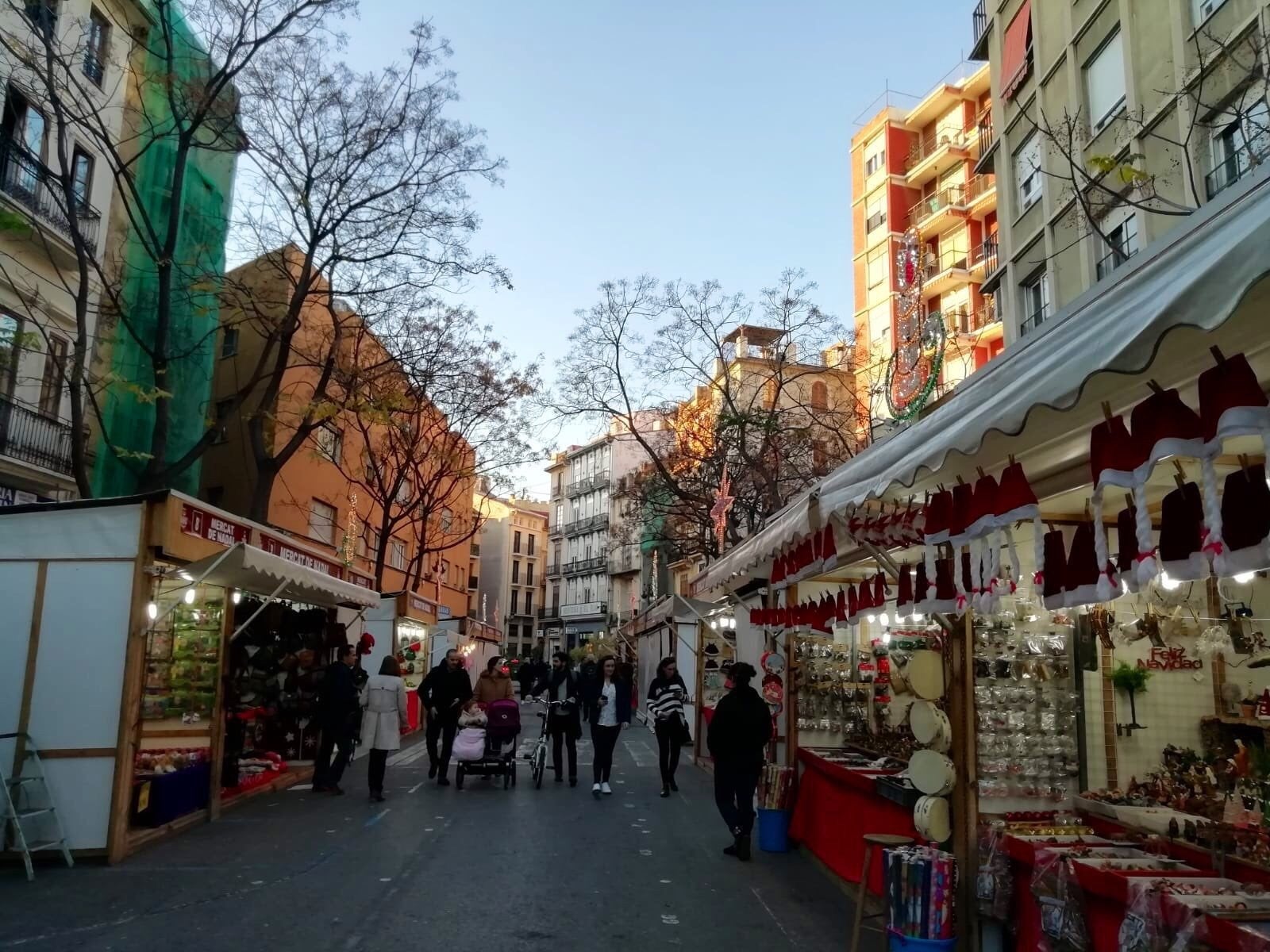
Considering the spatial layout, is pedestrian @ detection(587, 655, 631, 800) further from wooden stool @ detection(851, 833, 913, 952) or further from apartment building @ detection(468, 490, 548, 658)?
apartment building @ detection(468, 490, 548, 658)

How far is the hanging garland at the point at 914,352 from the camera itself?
922 centimetres

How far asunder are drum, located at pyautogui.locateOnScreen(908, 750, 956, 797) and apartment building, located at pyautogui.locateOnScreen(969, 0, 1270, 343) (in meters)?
6.03

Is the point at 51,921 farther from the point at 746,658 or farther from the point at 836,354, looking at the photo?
the point at 836,354

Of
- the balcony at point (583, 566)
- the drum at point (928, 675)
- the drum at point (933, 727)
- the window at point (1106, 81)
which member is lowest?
the drum at point (933, 727)

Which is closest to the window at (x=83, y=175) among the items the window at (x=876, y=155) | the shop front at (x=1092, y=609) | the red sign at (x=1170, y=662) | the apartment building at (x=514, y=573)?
the shop front at (x=1092, y=609)

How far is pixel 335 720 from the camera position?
1235cm

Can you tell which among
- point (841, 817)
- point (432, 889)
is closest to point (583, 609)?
point (841, 817)

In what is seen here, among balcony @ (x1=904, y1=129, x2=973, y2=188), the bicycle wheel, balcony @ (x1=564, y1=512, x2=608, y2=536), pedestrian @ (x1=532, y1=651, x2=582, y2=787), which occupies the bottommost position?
the bicycle wheel

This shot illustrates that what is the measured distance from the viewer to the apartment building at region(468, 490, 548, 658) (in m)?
80.1

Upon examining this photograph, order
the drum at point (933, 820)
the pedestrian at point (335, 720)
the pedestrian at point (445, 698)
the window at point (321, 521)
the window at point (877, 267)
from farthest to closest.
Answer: the window at point (877, 267) → the window at point (321, 521) → the pedestrian at point (445, 698) → the pedestrian at point (335, 720) → the drum at point (933, 820)

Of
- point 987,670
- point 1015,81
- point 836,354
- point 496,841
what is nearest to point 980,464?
point 987,670

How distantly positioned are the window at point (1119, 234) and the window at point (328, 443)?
60.0ft

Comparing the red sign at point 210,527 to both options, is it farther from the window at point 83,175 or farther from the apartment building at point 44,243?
the window at point 83,175

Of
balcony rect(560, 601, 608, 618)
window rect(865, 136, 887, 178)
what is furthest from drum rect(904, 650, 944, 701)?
balcony rect(560, 601, 608, 618)
